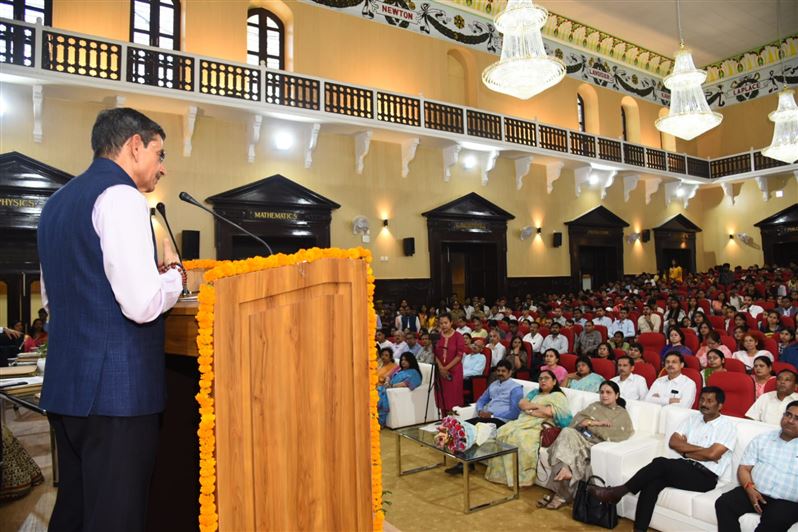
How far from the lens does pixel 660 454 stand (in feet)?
14.9

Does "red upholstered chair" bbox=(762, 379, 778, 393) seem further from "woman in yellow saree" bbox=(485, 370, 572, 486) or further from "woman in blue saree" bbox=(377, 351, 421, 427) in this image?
"woman in blue saree" bbox=(377, 351, 421, 427)

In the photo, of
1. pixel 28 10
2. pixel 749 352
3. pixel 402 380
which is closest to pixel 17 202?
pixel 28 10

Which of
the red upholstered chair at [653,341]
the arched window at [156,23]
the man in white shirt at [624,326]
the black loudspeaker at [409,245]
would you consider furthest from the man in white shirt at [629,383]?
the arched window at [156,23]

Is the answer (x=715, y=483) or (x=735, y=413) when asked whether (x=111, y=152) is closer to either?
(x=715, y=483)

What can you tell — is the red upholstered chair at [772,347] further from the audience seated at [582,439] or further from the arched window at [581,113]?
the arched window at [581,113]

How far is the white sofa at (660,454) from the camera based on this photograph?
377 centimetres

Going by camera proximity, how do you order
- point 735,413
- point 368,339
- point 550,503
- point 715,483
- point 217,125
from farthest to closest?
point 217,125 → point 735,413 → point 550,503 → point 715,483 → point 368,339

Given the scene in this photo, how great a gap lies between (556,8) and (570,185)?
496 centimetres

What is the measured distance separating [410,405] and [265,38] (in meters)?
9.02

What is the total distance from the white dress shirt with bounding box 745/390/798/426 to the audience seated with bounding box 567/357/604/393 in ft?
4.41

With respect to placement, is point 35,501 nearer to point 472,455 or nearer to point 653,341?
point 472,455

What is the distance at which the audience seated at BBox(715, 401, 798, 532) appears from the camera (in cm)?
334

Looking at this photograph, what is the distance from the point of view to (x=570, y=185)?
658 inches

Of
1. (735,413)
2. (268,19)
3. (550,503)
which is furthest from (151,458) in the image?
(268,19)
